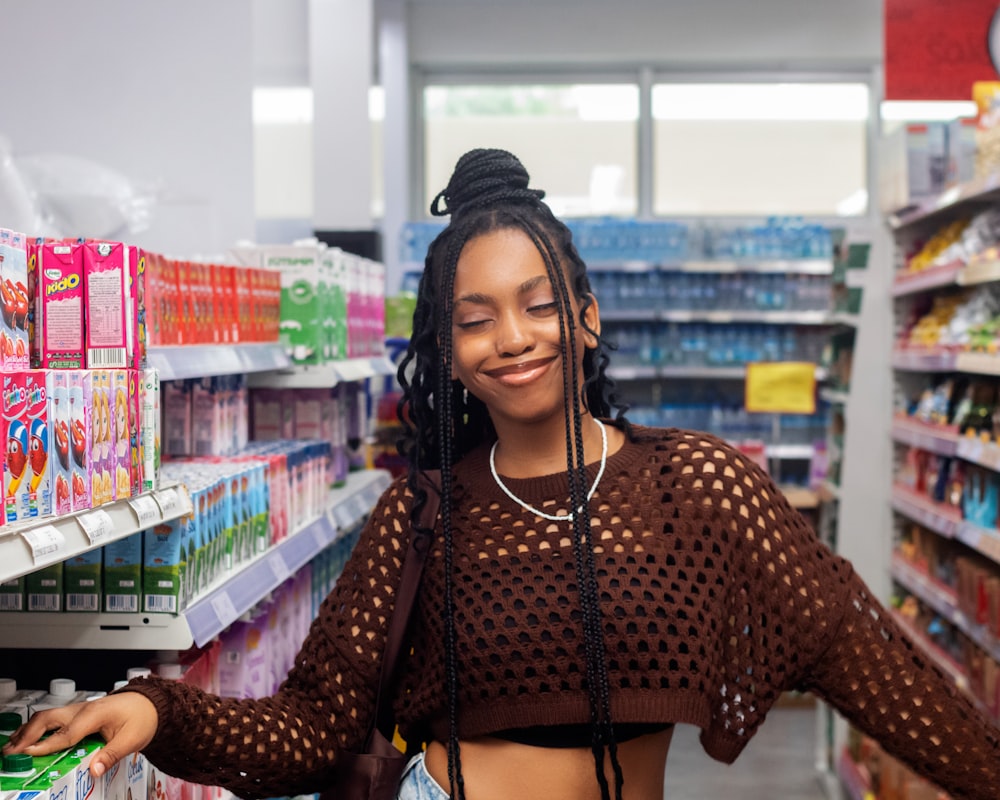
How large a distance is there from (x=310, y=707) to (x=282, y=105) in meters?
5.18

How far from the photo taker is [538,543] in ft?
5.85

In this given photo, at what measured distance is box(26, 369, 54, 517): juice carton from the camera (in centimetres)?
156

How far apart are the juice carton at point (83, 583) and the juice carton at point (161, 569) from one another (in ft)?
0.26

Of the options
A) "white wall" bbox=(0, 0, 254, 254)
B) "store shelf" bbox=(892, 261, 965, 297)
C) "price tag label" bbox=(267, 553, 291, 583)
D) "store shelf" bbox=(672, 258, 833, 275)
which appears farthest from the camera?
"store shelf" bbox=(672, 258, 833, 275)

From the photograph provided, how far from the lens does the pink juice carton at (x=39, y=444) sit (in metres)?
1.56

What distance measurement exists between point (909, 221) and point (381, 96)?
563 centimetres

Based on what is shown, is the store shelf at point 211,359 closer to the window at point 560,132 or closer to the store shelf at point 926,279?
the store shelf at point 926,279

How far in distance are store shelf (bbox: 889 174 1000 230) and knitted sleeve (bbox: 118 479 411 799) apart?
262 cm

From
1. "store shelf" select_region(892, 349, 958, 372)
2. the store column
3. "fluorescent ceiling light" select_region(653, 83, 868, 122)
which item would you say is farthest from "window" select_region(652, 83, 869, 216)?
"store shelf" select_region(892, 349, 958, 372)

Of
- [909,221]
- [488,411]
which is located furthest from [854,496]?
[488,411]

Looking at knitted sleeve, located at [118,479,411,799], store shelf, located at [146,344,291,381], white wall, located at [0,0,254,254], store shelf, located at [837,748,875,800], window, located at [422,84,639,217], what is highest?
window, located at [422,84,639,217]

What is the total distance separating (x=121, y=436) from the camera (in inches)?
72.2

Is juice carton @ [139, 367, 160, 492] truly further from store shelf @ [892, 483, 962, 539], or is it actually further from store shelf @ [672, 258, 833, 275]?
store shelf @ [672, 258, 833, 275]

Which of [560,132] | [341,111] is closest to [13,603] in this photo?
[341,111]
